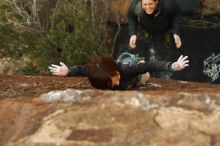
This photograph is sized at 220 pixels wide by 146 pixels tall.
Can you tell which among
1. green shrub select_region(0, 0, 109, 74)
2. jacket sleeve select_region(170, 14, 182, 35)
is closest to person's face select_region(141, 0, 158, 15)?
jacket sleeve select_region(170, 14, 182, 35)

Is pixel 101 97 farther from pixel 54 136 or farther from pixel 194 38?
pixel 194 38

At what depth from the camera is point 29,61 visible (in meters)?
7.76

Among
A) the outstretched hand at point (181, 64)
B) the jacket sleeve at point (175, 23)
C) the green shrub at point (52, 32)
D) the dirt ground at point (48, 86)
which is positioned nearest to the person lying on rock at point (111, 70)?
the outstretched hand at point (181, 64)

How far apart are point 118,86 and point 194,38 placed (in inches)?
179

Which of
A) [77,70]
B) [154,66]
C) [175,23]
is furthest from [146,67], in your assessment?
[175,23]

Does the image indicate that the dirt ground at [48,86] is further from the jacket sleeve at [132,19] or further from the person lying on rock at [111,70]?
the jacket sleeve at [132,19]

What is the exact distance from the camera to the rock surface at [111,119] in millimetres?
2598

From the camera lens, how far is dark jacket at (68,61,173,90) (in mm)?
3547

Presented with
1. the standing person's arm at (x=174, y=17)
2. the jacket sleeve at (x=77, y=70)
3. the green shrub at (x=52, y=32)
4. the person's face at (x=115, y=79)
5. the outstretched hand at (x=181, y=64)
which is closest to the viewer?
the outstretched hand at (x=181, y=64)

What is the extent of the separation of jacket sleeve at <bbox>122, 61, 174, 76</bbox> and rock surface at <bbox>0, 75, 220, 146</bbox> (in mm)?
365

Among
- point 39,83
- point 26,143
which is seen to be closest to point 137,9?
point 39,83

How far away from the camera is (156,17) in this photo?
4.07m

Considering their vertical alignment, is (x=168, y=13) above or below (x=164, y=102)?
above

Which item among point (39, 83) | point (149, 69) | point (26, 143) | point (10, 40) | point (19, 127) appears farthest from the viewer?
point (10, 40)
